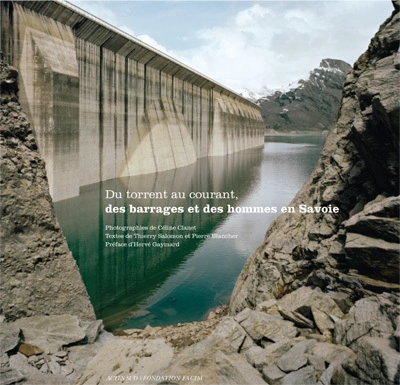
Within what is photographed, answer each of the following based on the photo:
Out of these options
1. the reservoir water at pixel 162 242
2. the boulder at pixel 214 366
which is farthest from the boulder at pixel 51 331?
the reservoir water at pixel 162 242

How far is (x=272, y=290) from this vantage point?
28.6 ft

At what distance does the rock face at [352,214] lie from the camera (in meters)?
6.31

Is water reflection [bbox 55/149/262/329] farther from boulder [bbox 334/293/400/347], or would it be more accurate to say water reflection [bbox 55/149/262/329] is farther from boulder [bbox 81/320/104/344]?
boulder [bbox 334/293/400/347]

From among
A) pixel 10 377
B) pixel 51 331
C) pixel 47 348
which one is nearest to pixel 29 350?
pixel 47 348

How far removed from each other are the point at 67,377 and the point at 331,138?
847 centimetres

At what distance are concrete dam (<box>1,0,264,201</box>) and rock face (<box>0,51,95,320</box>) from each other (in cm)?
1392

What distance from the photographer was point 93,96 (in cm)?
2775

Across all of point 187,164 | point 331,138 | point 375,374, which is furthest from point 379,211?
point 187,164

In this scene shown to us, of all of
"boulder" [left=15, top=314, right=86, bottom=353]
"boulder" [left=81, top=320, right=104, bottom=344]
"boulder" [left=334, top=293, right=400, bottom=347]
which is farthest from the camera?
"boulder" [left=81, top=320, right=104, bottom=344]

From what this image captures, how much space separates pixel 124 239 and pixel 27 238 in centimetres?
1047

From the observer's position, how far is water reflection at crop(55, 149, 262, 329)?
12.3 meters

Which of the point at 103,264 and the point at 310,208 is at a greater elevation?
the point at 310,208

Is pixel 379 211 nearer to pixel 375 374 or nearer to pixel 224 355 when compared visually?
pixel 375 374

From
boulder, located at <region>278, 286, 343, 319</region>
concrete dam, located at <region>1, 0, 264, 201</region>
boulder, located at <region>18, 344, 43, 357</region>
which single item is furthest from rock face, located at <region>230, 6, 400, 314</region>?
concrete dam, located at <region>1, 0, 264, 201</region>
